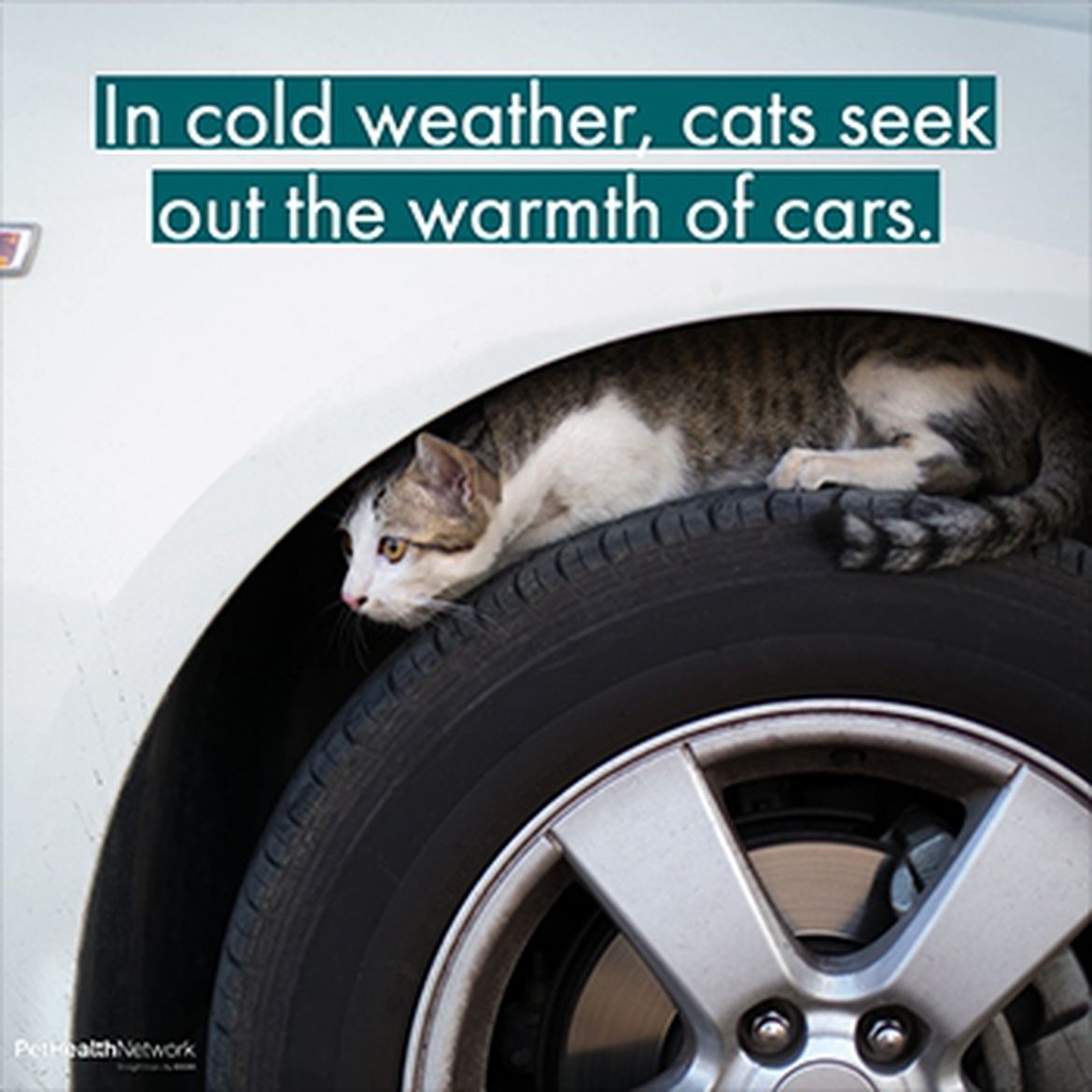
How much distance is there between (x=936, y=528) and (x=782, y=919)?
42 centimetres

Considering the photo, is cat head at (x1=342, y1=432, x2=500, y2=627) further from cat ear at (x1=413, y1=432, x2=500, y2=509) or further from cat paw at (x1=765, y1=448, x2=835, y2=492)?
cat paw at (x1=765, y1=448, x2=835, y2=492)

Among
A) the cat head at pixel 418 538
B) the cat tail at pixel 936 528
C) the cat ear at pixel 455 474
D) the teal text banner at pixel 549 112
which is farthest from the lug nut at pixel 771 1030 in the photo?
the teal text banner at pixel 549 112

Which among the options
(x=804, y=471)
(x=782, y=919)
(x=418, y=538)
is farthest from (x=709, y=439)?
(x=782, y=919)

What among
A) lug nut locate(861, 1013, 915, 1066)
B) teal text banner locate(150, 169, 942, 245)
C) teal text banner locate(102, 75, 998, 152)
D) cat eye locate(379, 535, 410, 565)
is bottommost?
lug nut locate(861, 1013, 915, 1066)

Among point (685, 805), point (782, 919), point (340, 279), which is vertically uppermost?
point (340, 279)

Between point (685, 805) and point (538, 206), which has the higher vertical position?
point (538, 206)

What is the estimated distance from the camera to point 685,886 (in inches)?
54.6

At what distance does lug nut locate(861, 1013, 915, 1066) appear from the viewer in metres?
1.40

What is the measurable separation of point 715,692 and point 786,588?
0.13 meters

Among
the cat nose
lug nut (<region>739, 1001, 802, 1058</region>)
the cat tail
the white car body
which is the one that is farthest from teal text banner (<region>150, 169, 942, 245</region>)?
lug nut (<region>739, 1001, 802, 1058</region>)

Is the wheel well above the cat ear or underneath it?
underneath

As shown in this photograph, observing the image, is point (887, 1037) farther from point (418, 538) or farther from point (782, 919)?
point (418, 538)

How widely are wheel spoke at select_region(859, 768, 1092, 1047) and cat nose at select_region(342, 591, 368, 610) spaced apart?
75 cm

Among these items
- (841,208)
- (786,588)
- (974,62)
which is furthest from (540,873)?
(974,62)
